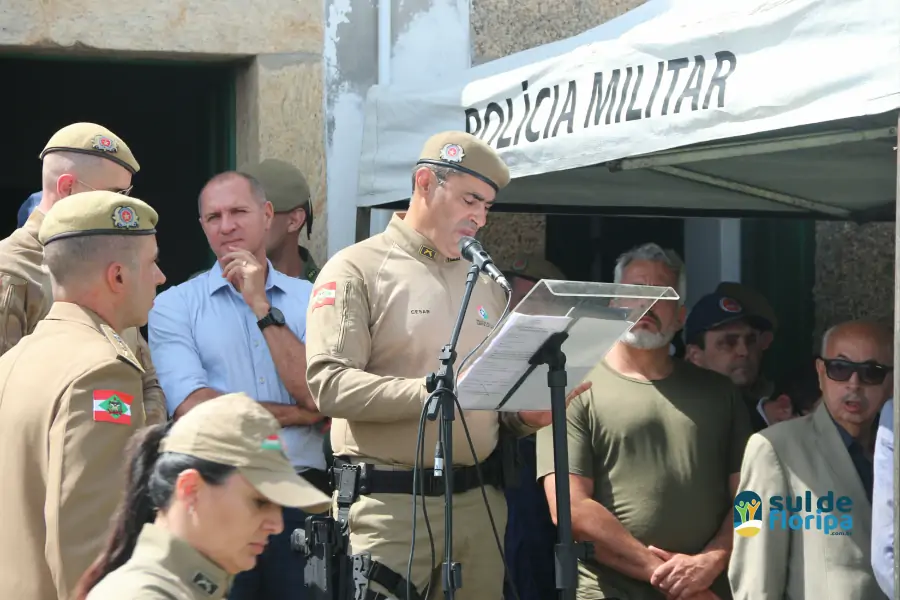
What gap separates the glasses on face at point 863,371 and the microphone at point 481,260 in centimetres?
154

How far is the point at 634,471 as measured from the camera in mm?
5160

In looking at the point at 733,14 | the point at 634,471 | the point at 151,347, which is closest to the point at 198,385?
the point at 151,347

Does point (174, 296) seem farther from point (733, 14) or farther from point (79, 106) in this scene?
point (79, 106)

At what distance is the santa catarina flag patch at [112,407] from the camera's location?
3361 mm

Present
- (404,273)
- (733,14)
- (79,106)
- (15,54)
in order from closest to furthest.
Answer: (733,14) < (404,273) < (15,54) < (79,106)

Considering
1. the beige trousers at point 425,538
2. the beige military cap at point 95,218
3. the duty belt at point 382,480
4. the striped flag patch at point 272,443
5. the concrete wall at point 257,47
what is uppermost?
the concrete wall at point 257,47

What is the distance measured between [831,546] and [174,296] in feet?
7.70

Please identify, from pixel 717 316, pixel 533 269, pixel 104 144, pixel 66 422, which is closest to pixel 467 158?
pixel 104 144

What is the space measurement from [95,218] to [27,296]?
2.55 feet

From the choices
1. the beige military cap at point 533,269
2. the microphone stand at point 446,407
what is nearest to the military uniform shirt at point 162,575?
the microphone stand at point 446,407

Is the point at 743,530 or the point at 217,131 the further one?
the point at 217,131

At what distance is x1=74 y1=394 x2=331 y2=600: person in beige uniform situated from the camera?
8.30ft

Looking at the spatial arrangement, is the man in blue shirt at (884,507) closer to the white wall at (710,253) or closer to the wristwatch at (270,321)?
the wristwatch at (270,321)

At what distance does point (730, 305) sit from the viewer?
618cm
